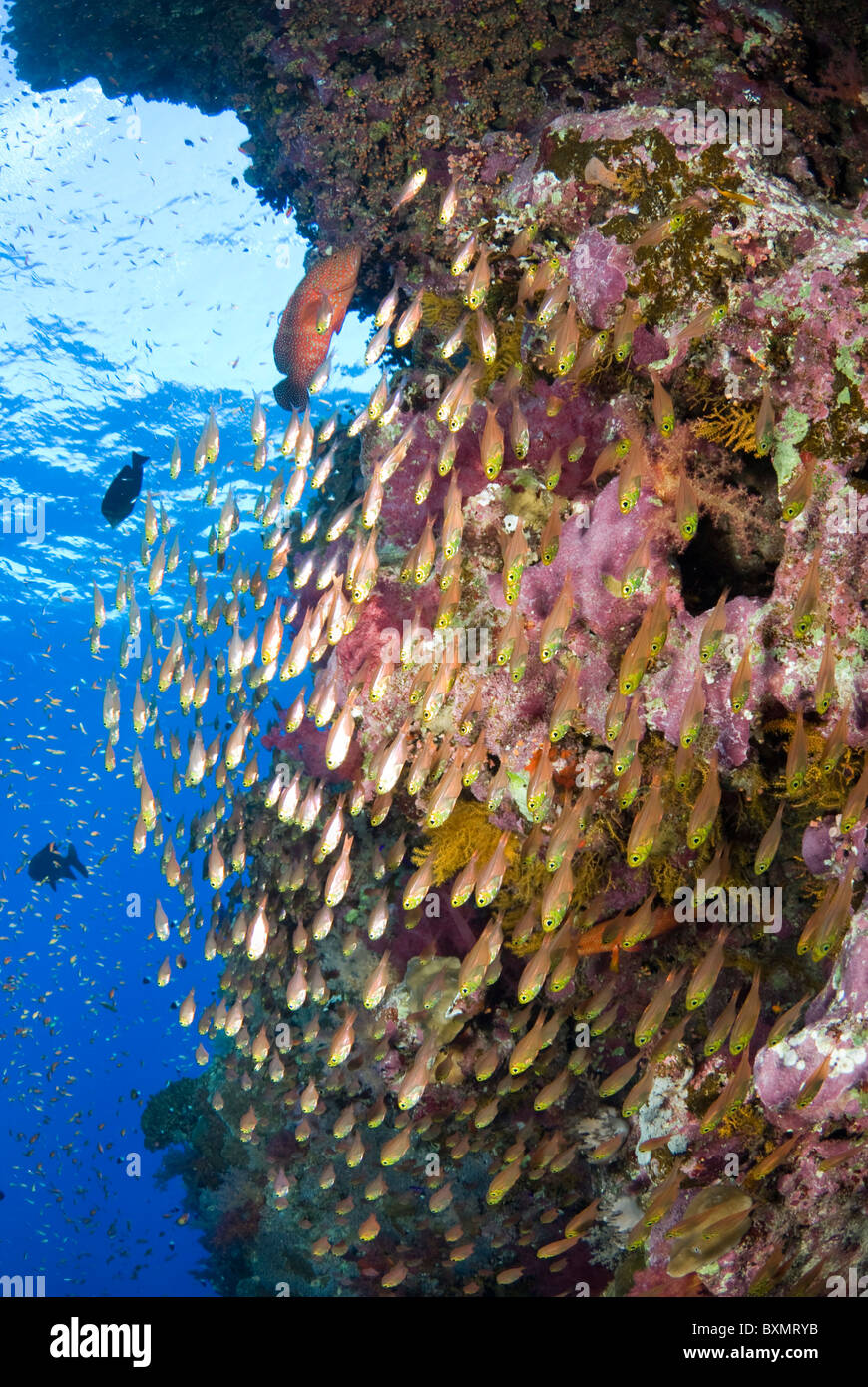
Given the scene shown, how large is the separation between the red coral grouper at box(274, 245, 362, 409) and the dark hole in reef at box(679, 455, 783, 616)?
5.39 m

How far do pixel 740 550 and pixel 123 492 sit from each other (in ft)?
23.0

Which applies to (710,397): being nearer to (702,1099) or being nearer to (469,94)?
(702,1099)

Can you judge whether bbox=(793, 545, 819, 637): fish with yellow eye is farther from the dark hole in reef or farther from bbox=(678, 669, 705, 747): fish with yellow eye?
the dark hole in reef

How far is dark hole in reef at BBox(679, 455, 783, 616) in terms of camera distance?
15.8 ft

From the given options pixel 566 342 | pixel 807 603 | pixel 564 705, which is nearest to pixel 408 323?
pixel 566 342

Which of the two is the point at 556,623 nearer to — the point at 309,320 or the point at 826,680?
the point at 826,680

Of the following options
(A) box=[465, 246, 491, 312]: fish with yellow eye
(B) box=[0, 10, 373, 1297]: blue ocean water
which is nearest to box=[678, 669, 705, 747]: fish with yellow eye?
(A) box=[465, 246, 491, 312]: fish with yellow eye

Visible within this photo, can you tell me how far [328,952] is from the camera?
8242 mm

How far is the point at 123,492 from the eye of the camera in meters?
8.92

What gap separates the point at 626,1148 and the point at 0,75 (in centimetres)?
1801

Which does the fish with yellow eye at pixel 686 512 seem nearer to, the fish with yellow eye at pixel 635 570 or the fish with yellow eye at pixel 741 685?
the fish with yellow eye at pixel 635 570

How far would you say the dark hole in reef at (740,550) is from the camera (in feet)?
15.8

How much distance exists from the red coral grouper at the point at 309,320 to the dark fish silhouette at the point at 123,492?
187cm

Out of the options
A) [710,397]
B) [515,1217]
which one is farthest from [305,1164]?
[710,397]
